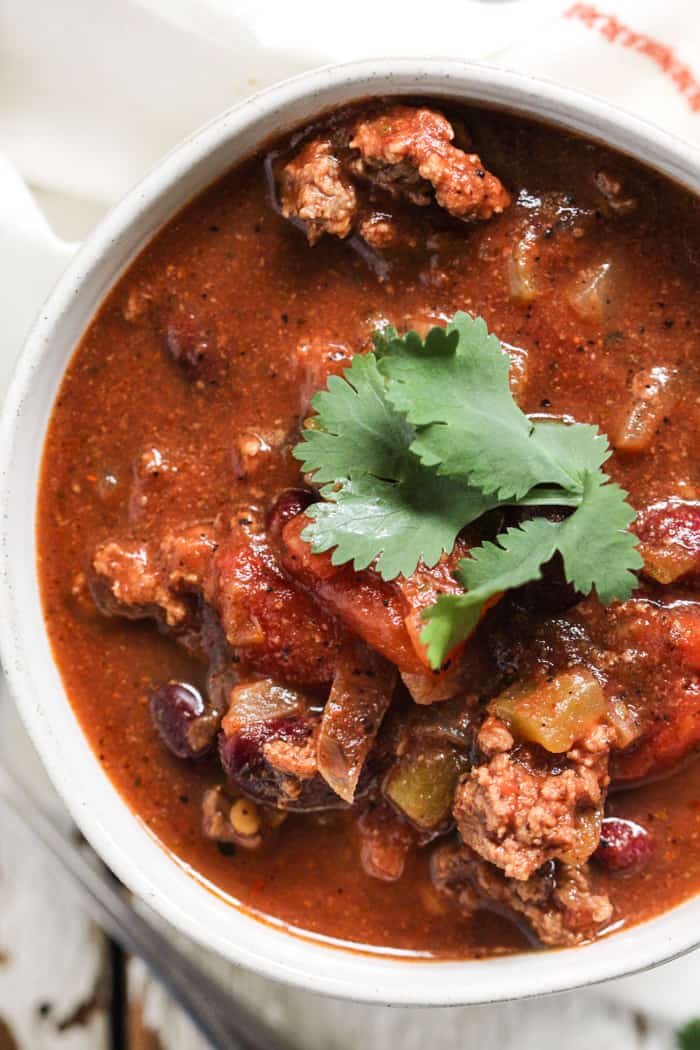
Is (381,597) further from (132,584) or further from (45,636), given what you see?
(45,636)

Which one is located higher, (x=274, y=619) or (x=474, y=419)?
(x=474, y=419)

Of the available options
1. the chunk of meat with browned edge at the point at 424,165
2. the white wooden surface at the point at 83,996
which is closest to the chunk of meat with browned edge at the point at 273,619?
the chunk of meat with browned edge at the point at 424,165

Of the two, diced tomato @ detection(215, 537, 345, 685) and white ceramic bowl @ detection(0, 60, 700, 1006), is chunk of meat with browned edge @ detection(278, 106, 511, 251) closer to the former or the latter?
white ceramic bowl @ detection(0, 60, 700, 1006)

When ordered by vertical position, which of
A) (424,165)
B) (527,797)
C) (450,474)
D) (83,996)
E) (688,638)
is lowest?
(83,996)

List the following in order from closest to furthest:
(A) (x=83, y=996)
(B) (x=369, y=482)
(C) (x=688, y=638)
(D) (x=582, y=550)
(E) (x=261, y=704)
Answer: (D) (x=582, y=550), (B) (x=369, y=482), (C) (x=688, y=638), (E) (x=261, y=704), (A) (x=83, y=996)

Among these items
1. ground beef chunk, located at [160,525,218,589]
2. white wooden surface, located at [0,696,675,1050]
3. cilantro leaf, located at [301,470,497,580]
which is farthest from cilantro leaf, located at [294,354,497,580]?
white wooden surface, located at [0,696,675,1050]

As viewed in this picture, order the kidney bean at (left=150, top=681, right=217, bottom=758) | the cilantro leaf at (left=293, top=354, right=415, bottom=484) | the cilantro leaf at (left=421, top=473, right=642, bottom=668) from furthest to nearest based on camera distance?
the kidney bean at (left=150, top=681, right=217, bottom=758), the cilantro leaf at (left=293, top=354, right=415, bottom=484), the cilantro leaf at (left=421, top=473, right=642, bottom=668)

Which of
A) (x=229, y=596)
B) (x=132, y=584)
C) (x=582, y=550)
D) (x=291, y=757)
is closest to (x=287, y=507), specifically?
(x=229, y=596)
